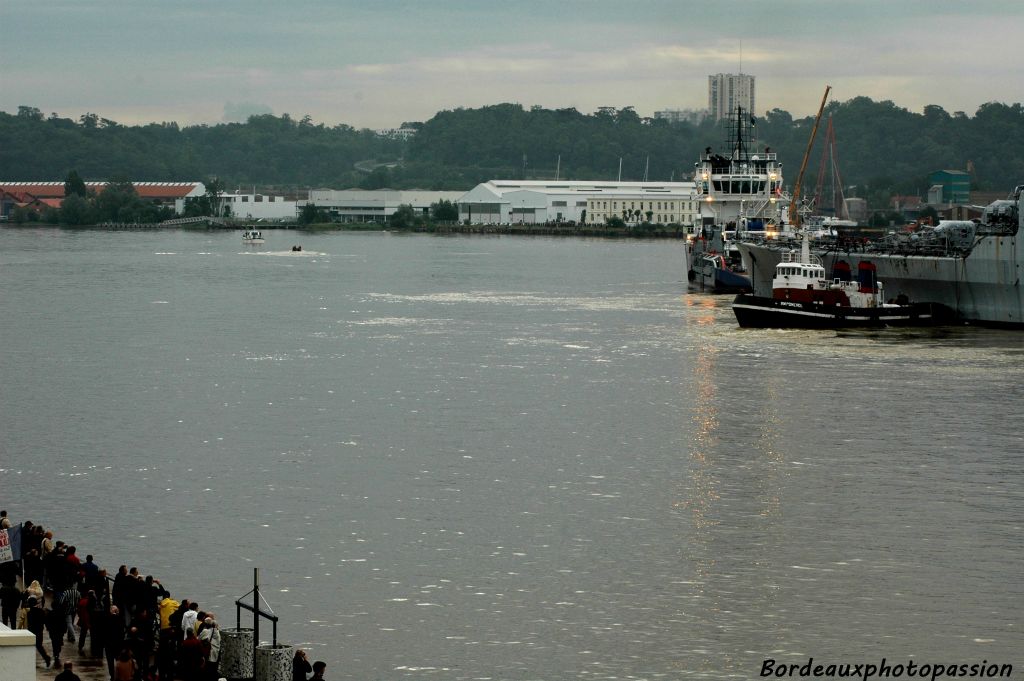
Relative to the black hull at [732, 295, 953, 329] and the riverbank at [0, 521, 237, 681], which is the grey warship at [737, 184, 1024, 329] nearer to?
the black hull at [732, 295, 953, 329]

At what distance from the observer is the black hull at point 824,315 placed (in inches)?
2827

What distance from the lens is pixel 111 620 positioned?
859 inches

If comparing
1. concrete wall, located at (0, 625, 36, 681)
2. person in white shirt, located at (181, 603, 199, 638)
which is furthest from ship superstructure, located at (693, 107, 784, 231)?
concrete wall, located at (0, 625, 36, 681)

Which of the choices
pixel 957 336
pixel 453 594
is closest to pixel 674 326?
pixel 957 336

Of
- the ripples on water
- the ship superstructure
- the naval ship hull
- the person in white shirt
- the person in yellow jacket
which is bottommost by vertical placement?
the ripples on water

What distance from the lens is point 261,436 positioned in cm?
4225

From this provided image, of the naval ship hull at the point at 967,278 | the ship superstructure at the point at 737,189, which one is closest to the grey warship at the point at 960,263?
the naval ship hull at the point at 967,278

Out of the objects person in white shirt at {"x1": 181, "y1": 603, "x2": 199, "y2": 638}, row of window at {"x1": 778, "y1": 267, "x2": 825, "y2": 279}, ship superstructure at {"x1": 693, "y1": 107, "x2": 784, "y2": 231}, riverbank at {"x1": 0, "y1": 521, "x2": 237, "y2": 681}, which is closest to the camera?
riverbank at {"x1": 0, "y1": 521, "x2": 237, "y2": 681}

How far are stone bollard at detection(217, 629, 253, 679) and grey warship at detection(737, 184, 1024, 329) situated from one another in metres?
53.7

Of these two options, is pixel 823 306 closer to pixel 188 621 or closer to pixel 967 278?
pixel 967 278

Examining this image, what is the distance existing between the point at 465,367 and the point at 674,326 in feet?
70.5

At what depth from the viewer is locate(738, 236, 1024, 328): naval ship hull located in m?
70.2

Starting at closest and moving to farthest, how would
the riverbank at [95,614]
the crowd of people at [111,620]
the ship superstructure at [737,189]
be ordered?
the crowd of people at [111,620] < the riverbank at [95,614] < the ship superstructure at [737,189]

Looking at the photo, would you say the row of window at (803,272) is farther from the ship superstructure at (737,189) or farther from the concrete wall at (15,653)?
the concrete wall at (15,653)
